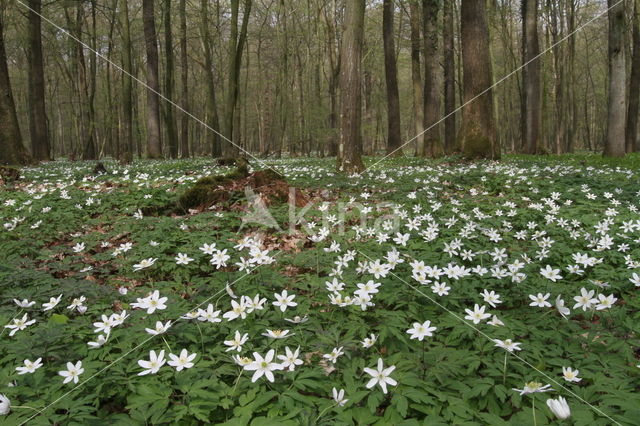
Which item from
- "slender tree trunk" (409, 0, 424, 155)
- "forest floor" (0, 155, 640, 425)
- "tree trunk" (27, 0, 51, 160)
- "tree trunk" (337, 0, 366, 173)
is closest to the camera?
"forest floor" (0, 155, 640, 425)

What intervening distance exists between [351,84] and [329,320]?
23.7 feet

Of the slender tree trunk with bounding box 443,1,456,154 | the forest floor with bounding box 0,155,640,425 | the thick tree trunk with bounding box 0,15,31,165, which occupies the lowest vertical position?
the forest floor with bounding box 0,155,640,425

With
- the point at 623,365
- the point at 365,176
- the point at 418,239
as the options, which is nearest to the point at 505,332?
the point at 623,365

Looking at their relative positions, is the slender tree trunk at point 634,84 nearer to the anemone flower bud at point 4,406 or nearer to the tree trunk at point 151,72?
the tree trunk at point 151,72

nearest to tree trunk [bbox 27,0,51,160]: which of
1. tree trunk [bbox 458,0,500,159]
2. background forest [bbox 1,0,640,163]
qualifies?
background forest [bbox 1,0,640,163]

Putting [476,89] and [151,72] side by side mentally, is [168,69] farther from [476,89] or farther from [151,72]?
[476,89]

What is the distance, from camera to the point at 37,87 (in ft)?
52.2

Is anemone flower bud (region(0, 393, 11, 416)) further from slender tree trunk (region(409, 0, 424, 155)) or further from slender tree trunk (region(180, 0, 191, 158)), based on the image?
slender tree trunk (region(180, 0, 191, 158))

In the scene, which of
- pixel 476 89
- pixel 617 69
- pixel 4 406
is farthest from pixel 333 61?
pixel 4 406

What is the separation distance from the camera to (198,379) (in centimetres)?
191

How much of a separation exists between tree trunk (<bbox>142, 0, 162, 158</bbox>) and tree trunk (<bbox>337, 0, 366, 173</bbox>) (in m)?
10.2

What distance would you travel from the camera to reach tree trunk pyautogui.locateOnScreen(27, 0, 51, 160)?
14604mm

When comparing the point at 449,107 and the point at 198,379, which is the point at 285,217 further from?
the point at 449,107

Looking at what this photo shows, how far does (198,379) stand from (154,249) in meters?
2.31
